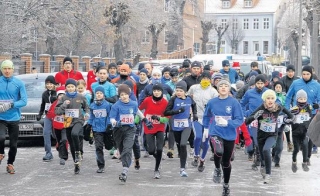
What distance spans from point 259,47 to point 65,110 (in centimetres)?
10300

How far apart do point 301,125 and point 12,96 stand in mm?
4895

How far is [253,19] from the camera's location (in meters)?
114

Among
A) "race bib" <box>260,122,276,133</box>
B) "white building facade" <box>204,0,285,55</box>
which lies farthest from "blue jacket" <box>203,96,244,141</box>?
"white building facade" <box>204,0,285,55</box>

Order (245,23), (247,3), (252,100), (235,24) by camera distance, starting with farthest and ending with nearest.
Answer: (247,3)
(245,23)
(235,24)
(252,100)

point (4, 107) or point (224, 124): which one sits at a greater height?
point (4, 107)

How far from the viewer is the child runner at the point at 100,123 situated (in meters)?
13.4

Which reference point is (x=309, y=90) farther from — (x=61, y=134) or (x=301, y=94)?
(x=61, y=134)

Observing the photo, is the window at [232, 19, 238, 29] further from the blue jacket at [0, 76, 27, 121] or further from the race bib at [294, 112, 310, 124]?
the blue jacket at [0, 76, 27, 121]

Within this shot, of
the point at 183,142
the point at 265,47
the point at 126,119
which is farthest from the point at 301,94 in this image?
the point at 265,47

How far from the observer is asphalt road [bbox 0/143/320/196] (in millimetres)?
11305

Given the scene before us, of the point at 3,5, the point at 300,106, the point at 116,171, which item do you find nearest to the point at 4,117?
the point at 116,171

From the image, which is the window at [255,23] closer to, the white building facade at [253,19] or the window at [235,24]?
the white building facade at [253,19]

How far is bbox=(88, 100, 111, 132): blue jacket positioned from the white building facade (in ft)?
325

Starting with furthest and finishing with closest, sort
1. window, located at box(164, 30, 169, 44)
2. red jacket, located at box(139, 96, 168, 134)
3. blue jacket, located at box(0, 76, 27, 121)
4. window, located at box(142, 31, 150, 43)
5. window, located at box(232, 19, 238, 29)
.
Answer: window, located at box(232, 19, 238, 29), window, located at box(164, 30, 169, 44), window, located at box(142, 31, 150, 43), red jacket, located at box(139, 96, 168, 134), blue jacket, located at box(0, 76, 27, 121)
